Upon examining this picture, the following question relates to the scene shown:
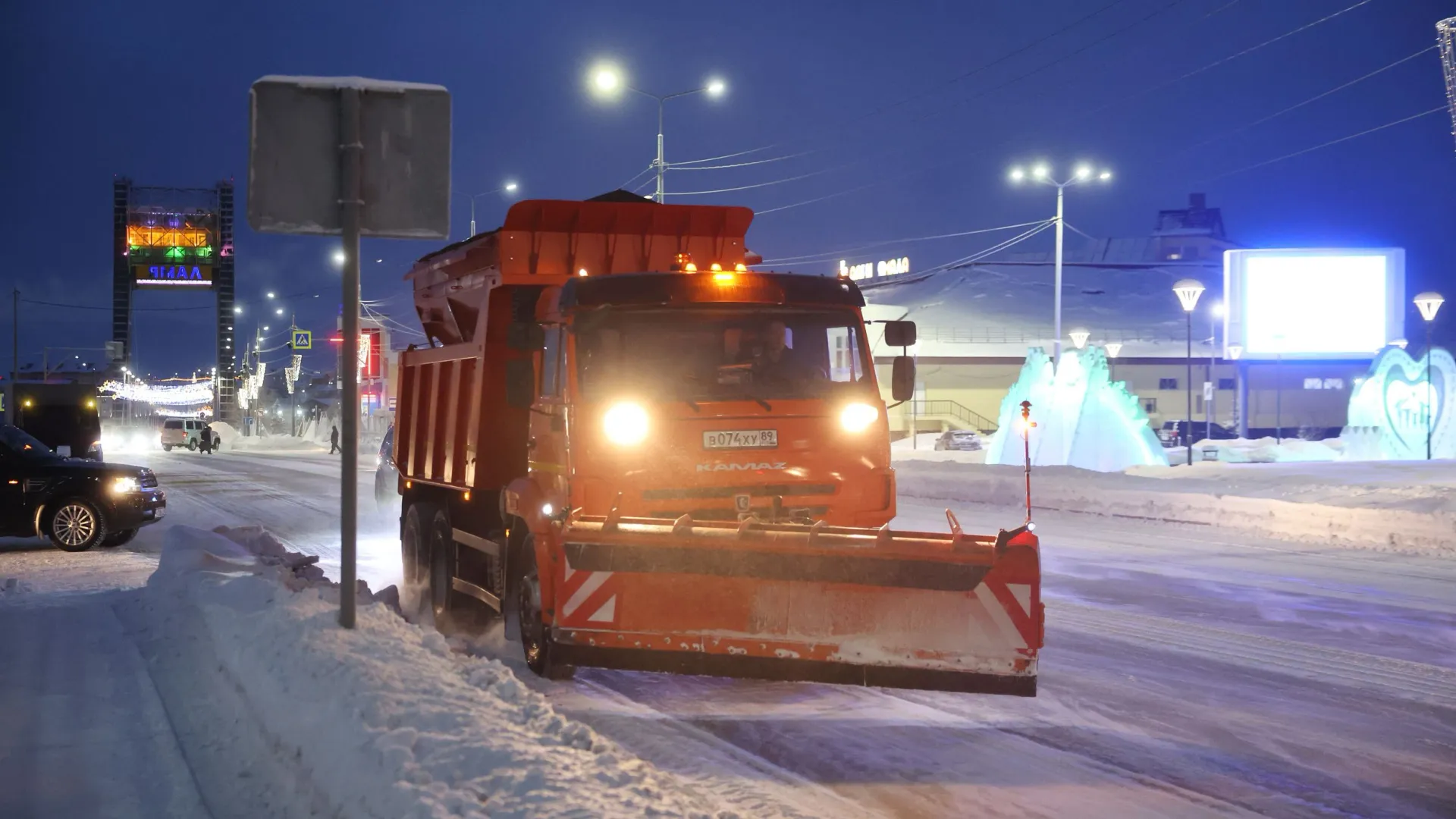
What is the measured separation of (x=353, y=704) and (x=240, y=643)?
7.76 feet

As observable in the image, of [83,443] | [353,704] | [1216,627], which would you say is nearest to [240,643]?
[353,704]

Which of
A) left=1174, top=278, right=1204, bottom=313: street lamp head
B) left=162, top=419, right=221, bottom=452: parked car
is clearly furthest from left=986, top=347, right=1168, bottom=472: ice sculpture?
left=162, top=419, right=221, bottom=452: parked car

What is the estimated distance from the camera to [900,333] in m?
8.71

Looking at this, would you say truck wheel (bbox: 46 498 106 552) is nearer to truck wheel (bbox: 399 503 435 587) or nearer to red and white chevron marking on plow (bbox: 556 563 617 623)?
truck wheel (bbox: 399 503 435 587)

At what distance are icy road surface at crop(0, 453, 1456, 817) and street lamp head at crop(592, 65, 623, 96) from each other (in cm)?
1966

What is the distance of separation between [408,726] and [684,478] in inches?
104

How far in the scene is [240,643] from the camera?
25.7 feet

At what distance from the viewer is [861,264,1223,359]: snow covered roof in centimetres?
10488

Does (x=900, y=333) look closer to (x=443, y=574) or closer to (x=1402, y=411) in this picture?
(x=443, y=574)

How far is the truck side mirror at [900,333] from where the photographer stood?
8602 millimetres

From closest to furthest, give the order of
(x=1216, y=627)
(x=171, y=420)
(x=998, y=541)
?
(x=998, y=541), (x=1216, y=627), (x=171, y=420)

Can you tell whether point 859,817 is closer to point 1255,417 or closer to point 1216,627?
point 1216,627

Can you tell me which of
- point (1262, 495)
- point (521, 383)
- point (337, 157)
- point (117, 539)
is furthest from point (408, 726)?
point (1262, 495)

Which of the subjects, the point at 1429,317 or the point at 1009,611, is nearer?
the point at 1009,611
